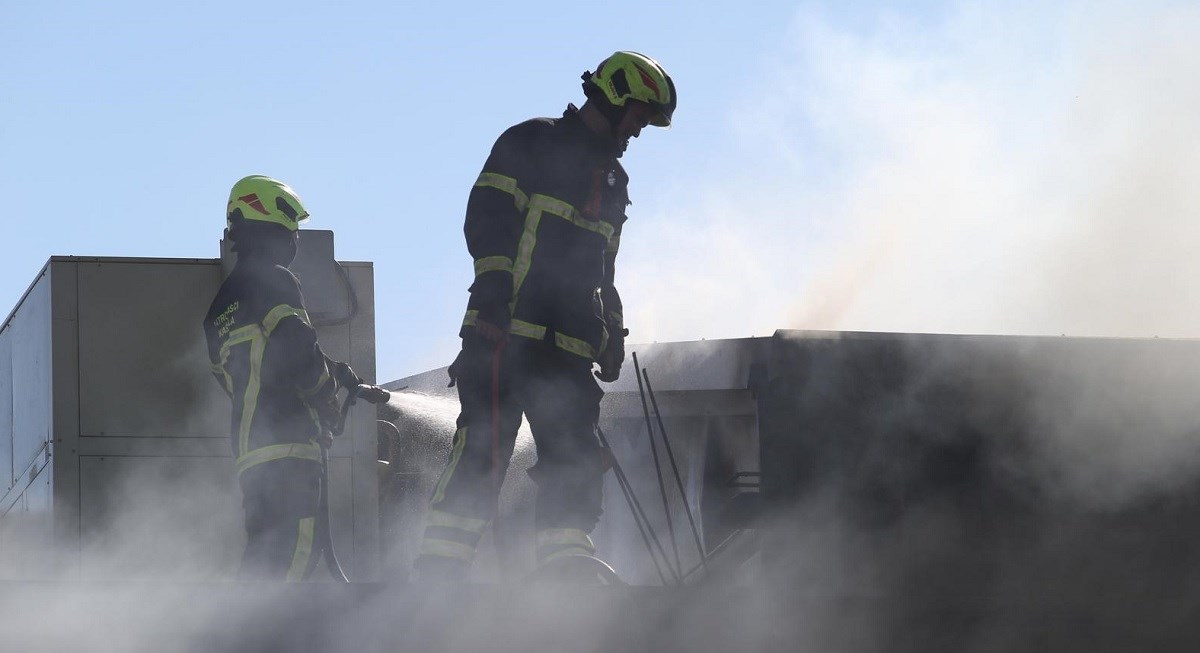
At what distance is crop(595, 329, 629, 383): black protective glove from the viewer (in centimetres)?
536

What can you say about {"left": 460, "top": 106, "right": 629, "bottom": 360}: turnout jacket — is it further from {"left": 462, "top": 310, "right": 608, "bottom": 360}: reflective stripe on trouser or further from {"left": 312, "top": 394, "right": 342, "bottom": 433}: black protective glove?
{"left": 312, "top": 394, "right": 342, "bottom": 433}: black protective glove

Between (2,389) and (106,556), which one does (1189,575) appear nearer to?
(106,556)

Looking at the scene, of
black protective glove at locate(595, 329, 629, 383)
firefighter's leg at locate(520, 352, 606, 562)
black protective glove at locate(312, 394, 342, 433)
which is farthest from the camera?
black protective glove at locate(312, 394, 342, 433)

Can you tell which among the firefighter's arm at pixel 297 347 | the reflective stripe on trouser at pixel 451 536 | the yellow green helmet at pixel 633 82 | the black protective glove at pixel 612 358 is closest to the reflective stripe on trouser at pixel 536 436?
the reflective stripe on trouser at pixel 451 536

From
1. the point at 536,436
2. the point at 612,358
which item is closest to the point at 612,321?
the point at 612,358

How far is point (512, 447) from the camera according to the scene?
5.08 metres

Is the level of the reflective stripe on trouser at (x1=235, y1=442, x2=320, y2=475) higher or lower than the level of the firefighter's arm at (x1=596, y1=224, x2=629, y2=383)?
lower

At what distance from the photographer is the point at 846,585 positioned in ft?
13.5

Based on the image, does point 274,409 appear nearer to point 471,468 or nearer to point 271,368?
point 271,368

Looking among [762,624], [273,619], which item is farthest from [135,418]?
[762,624]

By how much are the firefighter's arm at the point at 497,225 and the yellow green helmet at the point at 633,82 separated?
336 mm

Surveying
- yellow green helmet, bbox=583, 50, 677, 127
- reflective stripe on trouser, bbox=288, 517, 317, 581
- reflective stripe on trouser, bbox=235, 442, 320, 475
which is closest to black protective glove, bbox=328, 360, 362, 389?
reflective stripe on trouser, bbox=235, 442, 320, 475

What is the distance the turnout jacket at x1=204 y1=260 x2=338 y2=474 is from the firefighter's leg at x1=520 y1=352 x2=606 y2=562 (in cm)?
91

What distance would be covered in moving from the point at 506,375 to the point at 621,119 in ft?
3.10
